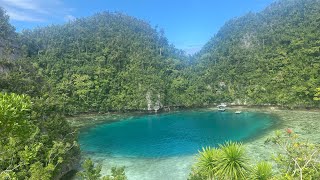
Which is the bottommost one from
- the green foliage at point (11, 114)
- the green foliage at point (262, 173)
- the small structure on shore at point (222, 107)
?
the green foliage at point (262, 173)

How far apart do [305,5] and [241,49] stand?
26.0 meters

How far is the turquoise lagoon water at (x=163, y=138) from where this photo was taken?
3148cm

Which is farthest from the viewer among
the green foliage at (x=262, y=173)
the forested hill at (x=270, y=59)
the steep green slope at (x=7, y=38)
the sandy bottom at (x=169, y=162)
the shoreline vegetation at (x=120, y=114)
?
the forested hill at (x=270, y=59)

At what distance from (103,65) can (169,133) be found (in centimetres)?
4302

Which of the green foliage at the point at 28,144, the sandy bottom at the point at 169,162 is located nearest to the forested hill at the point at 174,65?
the sandy bottom at the point at 169,162

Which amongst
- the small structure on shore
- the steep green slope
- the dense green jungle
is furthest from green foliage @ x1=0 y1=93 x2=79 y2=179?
the small structure on shore

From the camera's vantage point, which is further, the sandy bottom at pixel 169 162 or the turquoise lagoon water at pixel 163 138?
the turquoise lagoon water at pixel 163 138

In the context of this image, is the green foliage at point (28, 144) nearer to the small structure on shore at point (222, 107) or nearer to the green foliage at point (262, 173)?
the green foliage at point (262, 173)

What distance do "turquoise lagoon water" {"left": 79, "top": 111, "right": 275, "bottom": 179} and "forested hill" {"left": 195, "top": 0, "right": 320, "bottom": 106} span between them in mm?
12649

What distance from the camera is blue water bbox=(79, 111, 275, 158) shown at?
39219 millimetres

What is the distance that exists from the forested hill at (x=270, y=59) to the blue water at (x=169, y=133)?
1257 centimetres

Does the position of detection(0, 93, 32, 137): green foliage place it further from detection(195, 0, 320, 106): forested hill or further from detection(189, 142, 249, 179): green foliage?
detection(195, 0, 320, 106): forested hill

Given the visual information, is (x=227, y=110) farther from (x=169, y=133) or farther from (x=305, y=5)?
(x=305, y=5)

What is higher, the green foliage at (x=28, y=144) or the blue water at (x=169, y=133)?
the green foliage at (x=28, y=144)
